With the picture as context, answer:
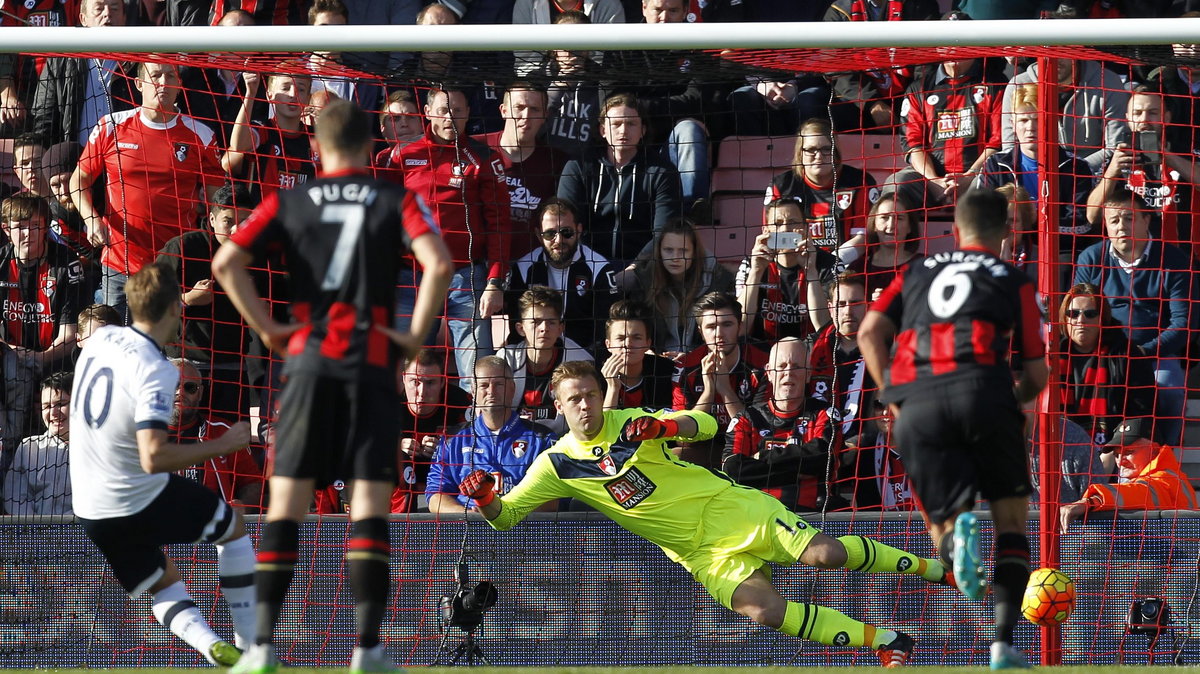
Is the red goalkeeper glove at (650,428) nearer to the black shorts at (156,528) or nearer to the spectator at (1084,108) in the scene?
the black shorts at (156,528)

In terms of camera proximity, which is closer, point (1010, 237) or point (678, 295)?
point (1010, 237)

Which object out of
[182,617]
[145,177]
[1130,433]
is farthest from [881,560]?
[145,177]

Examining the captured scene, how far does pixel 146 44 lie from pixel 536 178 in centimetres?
251

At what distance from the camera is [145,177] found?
25.8 ft

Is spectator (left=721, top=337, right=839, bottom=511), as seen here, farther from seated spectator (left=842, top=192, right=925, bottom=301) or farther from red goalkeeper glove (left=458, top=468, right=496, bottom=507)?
red goalkeeper glove (left=458, top=468, right=496, bottom=507)

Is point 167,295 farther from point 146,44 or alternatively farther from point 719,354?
point 719,354

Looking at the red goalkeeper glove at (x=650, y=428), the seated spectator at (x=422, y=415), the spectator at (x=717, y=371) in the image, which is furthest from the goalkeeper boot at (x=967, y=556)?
the seated spectator at (x=422, y=415)

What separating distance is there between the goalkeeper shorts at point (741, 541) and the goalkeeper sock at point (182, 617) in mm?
2323

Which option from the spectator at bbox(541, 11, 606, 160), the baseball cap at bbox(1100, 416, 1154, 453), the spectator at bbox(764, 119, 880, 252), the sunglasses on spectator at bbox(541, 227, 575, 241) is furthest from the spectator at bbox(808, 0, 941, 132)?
the baseball cap at bbox(1100, 416, 1154, 453)

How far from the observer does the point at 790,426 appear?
771cm

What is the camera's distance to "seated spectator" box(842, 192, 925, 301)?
7723mm

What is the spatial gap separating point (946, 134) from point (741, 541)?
2.74 meters

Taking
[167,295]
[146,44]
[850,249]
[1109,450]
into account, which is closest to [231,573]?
[167,295]

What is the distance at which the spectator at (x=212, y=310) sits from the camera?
7.70 m
